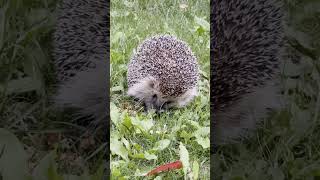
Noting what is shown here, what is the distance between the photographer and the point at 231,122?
146 centimetres

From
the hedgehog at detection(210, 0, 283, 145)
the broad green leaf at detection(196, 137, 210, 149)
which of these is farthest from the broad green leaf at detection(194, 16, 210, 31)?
the broad green leaf at detection(196, 137, 210, 149)

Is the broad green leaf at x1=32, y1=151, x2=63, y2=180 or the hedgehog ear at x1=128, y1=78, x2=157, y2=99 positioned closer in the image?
the broad green leaf at x1=32, y1=151, x2=63, y2=180

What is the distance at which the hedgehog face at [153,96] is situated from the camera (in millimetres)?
1736

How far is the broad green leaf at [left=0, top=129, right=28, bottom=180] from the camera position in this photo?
106 centimetres

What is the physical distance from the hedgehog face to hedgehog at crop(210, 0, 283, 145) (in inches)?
11.3

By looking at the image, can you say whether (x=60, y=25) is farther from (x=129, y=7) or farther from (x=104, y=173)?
(x=129, y=7)

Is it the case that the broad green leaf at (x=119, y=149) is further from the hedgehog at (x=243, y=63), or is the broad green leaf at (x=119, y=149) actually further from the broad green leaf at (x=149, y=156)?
the hedgehog at (x=243, y=63)

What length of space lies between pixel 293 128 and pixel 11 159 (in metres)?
0.68

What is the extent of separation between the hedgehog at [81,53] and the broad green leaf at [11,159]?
26cm

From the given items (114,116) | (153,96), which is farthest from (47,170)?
(153,96)

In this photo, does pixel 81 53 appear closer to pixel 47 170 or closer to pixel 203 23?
pixel 47 170

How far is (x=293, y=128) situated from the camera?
4.45ft

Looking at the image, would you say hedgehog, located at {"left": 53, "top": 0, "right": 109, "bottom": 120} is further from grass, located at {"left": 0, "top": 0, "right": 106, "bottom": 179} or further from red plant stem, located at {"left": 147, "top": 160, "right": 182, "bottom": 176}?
red plant stem, located at {"left": 147, "top": 160, "right": 182, "bottom": 176}

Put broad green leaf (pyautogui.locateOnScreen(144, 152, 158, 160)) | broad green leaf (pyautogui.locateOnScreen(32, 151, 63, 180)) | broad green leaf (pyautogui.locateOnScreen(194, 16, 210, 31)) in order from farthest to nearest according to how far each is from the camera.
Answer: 1. broad green leaf (pyautogui.locateOnScreen(194, 16, 210, 31))
2. broad green leaf (pyautogui.locateOnScreen(144, 152, 158, 160))
3. broad green leaf (pyautogui.locateOnScreen(32, 151, 63, 180))
